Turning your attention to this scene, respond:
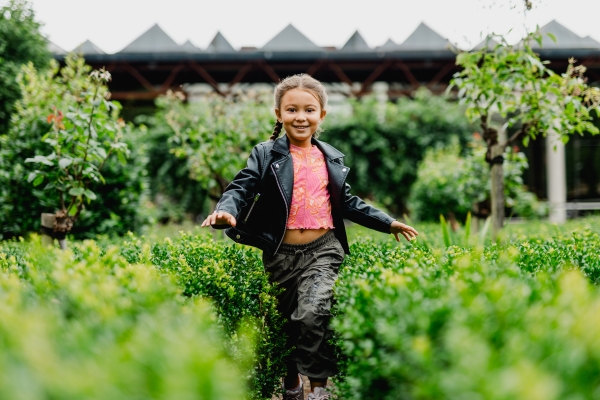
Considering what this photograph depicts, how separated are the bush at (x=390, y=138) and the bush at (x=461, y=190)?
1443mm

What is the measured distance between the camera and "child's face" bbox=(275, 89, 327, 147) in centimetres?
332

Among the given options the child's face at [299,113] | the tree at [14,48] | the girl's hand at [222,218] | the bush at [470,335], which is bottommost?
the bush at [470,335]

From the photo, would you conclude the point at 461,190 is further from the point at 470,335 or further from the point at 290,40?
the point at 290,40

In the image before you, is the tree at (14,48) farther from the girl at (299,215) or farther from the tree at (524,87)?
the tree at (524,87)

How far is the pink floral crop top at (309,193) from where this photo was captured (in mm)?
3189

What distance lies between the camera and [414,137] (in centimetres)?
1258

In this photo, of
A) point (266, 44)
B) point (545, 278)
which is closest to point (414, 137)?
point (266, 44)

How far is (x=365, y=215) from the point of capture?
330 centimetres

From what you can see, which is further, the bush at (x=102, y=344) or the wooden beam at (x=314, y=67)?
the wooden beam at (x=314, y=67)

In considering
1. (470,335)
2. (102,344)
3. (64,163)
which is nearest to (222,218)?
(102,344)

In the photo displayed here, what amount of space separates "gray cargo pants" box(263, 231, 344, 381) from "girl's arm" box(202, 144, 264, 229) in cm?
38

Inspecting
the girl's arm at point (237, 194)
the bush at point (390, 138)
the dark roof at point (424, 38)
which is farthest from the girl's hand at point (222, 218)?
the dark roof at point (424, 38)

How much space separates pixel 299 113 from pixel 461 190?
5043mm

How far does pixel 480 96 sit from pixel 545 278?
2.97m
